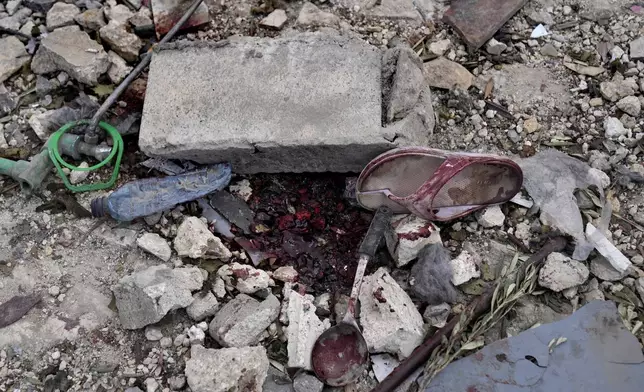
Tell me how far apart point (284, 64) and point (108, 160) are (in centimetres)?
111

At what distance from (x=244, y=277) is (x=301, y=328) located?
0.40 meters

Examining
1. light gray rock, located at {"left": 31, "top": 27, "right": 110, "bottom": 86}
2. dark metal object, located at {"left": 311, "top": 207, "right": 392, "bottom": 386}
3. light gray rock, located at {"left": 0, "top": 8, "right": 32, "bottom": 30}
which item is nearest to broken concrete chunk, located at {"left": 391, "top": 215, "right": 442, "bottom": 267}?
dark metal object, located at {"left": 311, "top": 207, "right": 392, "bottom": 386}

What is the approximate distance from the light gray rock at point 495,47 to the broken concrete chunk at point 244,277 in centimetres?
205

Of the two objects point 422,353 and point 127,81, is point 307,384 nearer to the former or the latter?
point 422,353

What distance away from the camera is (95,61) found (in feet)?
11.9

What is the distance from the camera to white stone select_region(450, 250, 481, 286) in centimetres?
303

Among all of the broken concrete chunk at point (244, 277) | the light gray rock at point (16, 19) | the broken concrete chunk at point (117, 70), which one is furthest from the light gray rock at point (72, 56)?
the broken concrete chunk at point (244, 277)

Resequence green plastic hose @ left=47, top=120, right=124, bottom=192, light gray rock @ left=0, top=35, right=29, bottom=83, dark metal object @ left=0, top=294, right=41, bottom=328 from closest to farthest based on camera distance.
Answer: dark metal object @ left=0, top=294, right=41, bottom=328 → green plastic hose @ left=47, top=120, right=124, bottom=192 → light gray rock @ left=0, top=35, right=29, bottom=83

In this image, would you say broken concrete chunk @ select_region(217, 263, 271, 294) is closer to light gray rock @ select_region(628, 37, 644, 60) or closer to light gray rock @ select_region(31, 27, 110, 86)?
light gray rock @ select_region(31, 27, 110, 86)

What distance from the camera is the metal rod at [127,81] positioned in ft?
11.2

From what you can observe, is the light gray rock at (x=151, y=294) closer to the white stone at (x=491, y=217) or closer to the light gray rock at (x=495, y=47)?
the white stone at (x=491, y=217)

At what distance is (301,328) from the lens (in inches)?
114

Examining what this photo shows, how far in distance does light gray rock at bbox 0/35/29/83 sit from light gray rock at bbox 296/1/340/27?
1.76m

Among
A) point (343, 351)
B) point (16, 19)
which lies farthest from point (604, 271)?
point (16, 19)
